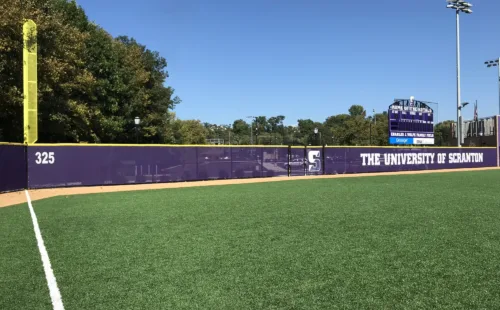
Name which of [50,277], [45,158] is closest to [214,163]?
[45,158]

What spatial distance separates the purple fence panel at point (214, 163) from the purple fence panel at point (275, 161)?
287cm

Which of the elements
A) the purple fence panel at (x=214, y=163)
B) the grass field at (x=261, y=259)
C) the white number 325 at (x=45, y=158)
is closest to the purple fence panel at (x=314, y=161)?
the purple fence panel at (x=214, y=163)

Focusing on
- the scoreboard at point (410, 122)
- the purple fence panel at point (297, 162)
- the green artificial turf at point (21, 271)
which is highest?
the scoreboard at point (410, 122)

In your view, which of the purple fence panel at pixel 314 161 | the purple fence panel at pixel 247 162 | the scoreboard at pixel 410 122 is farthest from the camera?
the scoreboard at pixel 410 122

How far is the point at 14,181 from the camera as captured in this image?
17.1 meters

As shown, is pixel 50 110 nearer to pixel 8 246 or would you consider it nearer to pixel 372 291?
pixel 8 246

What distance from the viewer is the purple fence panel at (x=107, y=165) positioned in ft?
61.5

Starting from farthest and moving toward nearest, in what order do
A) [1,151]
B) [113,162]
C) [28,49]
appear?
[113,162] → [28,49] → [1,151]

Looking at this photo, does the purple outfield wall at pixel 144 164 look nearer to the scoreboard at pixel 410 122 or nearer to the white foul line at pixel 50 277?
the scoreboard at pixel 410 122

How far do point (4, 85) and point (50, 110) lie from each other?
5.01 meters

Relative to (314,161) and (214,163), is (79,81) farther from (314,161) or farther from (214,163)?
(314,161)

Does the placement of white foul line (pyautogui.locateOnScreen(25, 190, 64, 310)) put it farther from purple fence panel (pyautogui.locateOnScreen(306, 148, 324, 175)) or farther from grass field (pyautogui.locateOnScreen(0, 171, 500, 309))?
purple fence panel (pyautogui.locateOnScreen(306, 148, 324, 175))

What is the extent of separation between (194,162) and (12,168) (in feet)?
30.8

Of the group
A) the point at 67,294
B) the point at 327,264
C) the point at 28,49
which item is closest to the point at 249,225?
the point at 327,264
